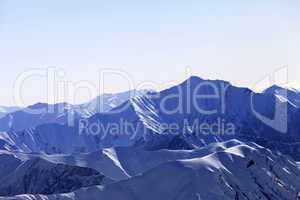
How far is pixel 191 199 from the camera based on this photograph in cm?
18912

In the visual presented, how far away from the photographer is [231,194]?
197625 millimetres

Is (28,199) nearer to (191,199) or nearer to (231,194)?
(191,199)

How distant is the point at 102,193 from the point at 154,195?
55.8 feet

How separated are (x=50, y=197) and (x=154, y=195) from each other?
32.8 metres

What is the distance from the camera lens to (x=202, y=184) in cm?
19875

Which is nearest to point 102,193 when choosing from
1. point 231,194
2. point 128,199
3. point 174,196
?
point 128,199

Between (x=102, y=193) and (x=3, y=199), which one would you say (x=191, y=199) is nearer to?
(x=102, y=193)

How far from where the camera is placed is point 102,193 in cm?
19362

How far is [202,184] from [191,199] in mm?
10972

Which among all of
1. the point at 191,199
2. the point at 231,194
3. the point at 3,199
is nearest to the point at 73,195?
the point at 3,199

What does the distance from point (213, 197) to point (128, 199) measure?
26.2 metres

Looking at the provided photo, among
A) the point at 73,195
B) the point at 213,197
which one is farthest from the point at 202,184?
the point at 73,195

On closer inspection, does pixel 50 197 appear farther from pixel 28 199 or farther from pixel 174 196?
pixel 174 196

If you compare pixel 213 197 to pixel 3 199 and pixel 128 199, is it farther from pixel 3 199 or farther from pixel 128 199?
pixel 3 199
